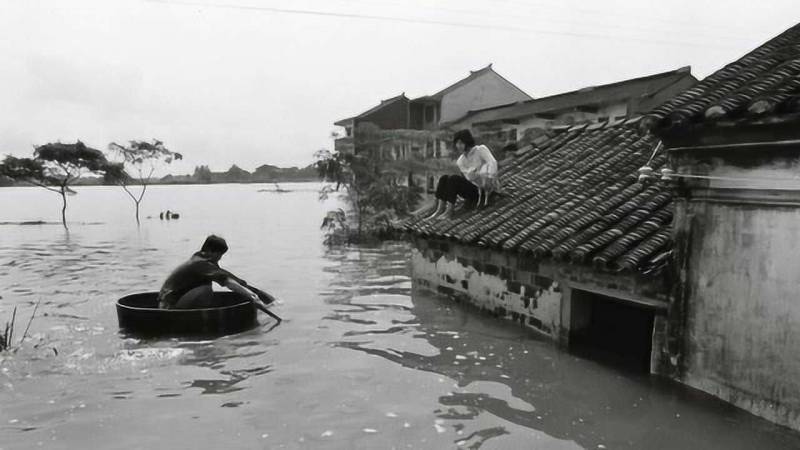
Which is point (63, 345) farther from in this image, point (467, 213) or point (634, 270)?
point (634, 270)

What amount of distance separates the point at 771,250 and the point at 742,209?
0.48 meters

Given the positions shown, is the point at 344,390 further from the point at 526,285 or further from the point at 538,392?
the point at 526,285

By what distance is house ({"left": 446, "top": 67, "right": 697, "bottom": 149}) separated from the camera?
2331cm

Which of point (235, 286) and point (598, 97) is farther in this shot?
point (598, 97)

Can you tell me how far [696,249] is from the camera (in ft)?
19.9

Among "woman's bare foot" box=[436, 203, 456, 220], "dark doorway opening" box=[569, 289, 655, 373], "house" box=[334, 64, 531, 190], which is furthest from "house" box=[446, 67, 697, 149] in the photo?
"dark doorway opening" box=[569, 289, 655, 373]

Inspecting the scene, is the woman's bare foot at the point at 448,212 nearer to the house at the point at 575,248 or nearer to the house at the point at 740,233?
the house at the point at 575,248

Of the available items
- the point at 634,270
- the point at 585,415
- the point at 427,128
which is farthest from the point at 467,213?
the point at 427,128

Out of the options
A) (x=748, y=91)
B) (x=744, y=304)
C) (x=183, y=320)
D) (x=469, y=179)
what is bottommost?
(x=183, y=320)

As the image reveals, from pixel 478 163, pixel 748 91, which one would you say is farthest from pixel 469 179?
pixel 748 91

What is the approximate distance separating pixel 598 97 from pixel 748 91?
69.8 feet

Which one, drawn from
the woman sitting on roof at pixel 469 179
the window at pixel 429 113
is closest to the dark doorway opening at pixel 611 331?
the woman sitting on roof at pixel 469 179

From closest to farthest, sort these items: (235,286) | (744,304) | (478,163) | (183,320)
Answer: (744,304) < (183,320) < (235,286) < (478,163)

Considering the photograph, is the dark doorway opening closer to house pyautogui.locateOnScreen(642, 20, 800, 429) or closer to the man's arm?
house pyautogui.locateOnScreen(642, 20, 800, 429)
